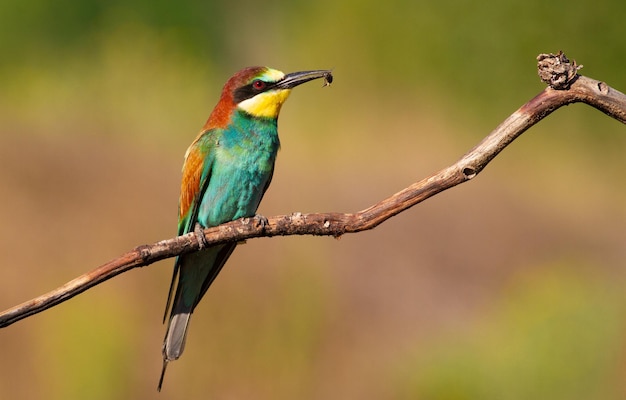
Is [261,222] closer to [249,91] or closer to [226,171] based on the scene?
[226,171]

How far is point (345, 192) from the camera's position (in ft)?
14.6

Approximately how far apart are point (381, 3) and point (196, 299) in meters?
2.37

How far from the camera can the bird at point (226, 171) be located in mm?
2605

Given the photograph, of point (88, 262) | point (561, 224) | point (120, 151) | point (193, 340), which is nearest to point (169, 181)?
point (120, 151)

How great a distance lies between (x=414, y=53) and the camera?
467cm

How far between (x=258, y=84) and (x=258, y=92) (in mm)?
23

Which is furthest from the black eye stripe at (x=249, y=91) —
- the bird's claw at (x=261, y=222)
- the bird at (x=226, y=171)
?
the bird's claw at (x=261, y=222)

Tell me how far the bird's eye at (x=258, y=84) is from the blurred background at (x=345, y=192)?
1.16 meters

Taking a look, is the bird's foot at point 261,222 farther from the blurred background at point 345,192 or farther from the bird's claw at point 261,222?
the blurred background at point 345,192

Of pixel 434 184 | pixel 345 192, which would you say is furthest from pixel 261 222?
pixel 345 192

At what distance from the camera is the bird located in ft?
8.55

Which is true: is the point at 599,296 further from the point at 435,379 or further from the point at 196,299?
the point at 196,299

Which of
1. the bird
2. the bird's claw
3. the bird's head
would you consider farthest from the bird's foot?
the bird's head

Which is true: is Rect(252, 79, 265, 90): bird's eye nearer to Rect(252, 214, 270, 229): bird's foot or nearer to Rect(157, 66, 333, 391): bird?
Rect(157, 66, 333, 391): bird
